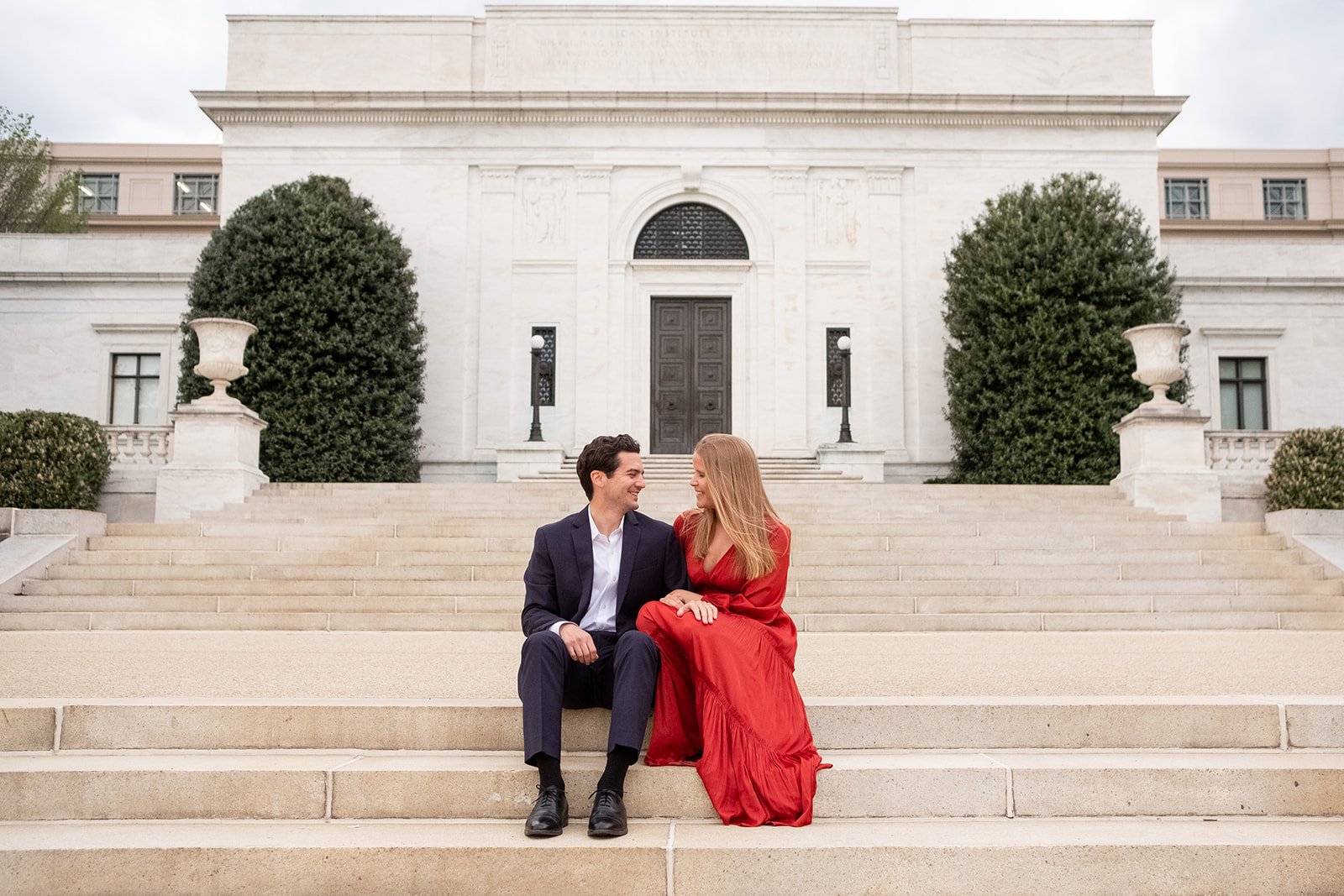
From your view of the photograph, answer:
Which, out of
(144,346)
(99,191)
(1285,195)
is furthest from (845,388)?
(99,191)

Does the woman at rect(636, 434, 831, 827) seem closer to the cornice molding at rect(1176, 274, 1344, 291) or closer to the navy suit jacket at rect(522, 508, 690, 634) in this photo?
the navy suit jacket at rect(522, 508, 690, 634)

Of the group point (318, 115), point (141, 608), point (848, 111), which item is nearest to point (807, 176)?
point (848, 111)

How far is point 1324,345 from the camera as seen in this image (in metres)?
23.3

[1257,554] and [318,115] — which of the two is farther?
[318,115]

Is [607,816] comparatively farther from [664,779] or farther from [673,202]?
[673,202]

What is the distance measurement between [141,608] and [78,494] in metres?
4.36

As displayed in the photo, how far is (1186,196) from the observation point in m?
40.5

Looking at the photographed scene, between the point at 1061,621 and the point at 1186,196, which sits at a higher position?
the point at 1186,196

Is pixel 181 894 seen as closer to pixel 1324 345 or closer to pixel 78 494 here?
pixel 78 494

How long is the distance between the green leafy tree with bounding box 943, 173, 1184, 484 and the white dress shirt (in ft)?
50.1

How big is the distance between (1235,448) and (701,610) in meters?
13.7

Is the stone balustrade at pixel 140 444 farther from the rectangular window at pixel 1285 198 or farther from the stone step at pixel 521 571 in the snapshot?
the rectangular window at pixel 1285 198

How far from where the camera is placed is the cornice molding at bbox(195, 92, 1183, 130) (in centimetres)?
2236

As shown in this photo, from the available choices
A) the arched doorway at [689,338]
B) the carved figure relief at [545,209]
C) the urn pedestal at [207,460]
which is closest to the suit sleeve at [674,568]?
the urn pedestal at [207,460]
